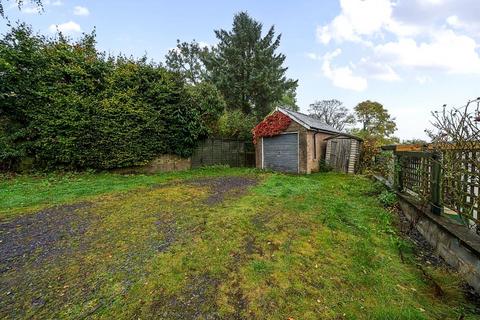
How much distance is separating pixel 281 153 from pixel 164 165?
590cm

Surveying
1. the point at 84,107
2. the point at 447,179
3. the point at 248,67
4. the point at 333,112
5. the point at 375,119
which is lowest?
the point at 447,179

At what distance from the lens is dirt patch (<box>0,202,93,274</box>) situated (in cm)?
300

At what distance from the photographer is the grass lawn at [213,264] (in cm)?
209

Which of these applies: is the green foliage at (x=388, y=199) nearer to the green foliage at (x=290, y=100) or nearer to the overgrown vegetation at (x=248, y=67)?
the overgrown vegetation at (x=248, y=67)

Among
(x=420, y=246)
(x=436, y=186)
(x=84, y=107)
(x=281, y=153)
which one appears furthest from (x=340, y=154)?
(x=84, y=107)

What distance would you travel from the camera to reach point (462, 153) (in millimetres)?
2955

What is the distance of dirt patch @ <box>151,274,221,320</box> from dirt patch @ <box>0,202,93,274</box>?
1957 mm

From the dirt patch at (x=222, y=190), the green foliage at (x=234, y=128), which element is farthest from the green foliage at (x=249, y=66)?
the dirt patch at (x=222, y=190)

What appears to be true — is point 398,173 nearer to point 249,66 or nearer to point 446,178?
point 446,178

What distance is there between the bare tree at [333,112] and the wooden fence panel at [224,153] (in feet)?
73.4

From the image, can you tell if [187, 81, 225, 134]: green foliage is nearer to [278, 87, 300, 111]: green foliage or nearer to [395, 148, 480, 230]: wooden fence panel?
[395, 148, 480, 230]: wooden fence panel

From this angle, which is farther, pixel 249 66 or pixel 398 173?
pixel 249 66

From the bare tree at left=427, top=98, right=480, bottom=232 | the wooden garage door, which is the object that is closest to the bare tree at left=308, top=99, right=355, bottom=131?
the wooden garage door

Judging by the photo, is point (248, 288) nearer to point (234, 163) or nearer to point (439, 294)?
point (439, 294)
